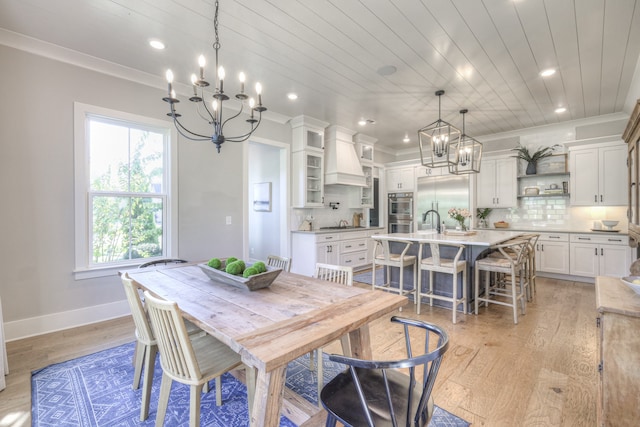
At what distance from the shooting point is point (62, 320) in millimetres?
2963

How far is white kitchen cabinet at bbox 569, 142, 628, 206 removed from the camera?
4.46 metres

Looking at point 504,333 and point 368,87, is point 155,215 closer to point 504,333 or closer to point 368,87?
point 368,87

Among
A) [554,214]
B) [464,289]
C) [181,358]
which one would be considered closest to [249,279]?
[181,358]

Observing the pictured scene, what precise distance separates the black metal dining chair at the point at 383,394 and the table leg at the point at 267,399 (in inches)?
8.0

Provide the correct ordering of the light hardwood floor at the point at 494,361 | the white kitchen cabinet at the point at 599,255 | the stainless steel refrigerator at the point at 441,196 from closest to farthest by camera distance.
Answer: the light hardwood floor at the point at 494,361
the white kitchen cabinet at the point at 599,255
the stainless steel refrigerator at the point at 441,196

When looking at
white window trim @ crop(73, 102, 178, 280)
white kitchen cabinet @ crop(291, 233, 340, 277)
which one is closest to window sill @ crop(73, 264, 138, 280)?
white window trim @ crop(73, 102, 178, 280)

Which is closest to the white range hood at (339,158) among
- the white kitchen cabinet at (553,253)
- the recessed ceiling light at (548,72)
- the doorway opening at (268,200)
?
the doorway opening at (268,200)

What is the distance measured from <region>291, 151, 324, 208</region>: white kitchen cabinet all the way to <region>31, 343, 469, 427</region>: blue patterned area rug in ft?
10.2

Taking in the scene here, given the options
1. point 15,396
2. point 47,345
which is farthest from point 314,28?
point 47,345

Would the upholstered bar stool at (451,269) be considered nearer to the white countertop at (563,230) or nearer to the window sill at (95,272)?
the white countertop at (563,230)

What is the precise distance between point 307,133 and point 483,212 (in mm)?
3962

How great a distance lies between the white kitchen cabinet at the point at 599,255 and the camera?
4.35 meters

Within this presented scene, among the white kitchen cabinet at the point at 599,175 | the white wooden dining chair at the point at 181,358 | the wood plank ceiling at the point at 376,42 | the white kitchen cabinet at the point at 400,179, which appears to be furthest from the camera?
the white kitchen cabinet at the point at 400,179

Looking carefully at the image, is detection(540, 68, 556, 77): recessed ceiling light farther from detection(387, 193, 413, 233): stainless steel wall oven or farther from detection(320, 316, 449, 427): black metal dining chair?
detection(320, 316, 449, 427): black metal dining chair
